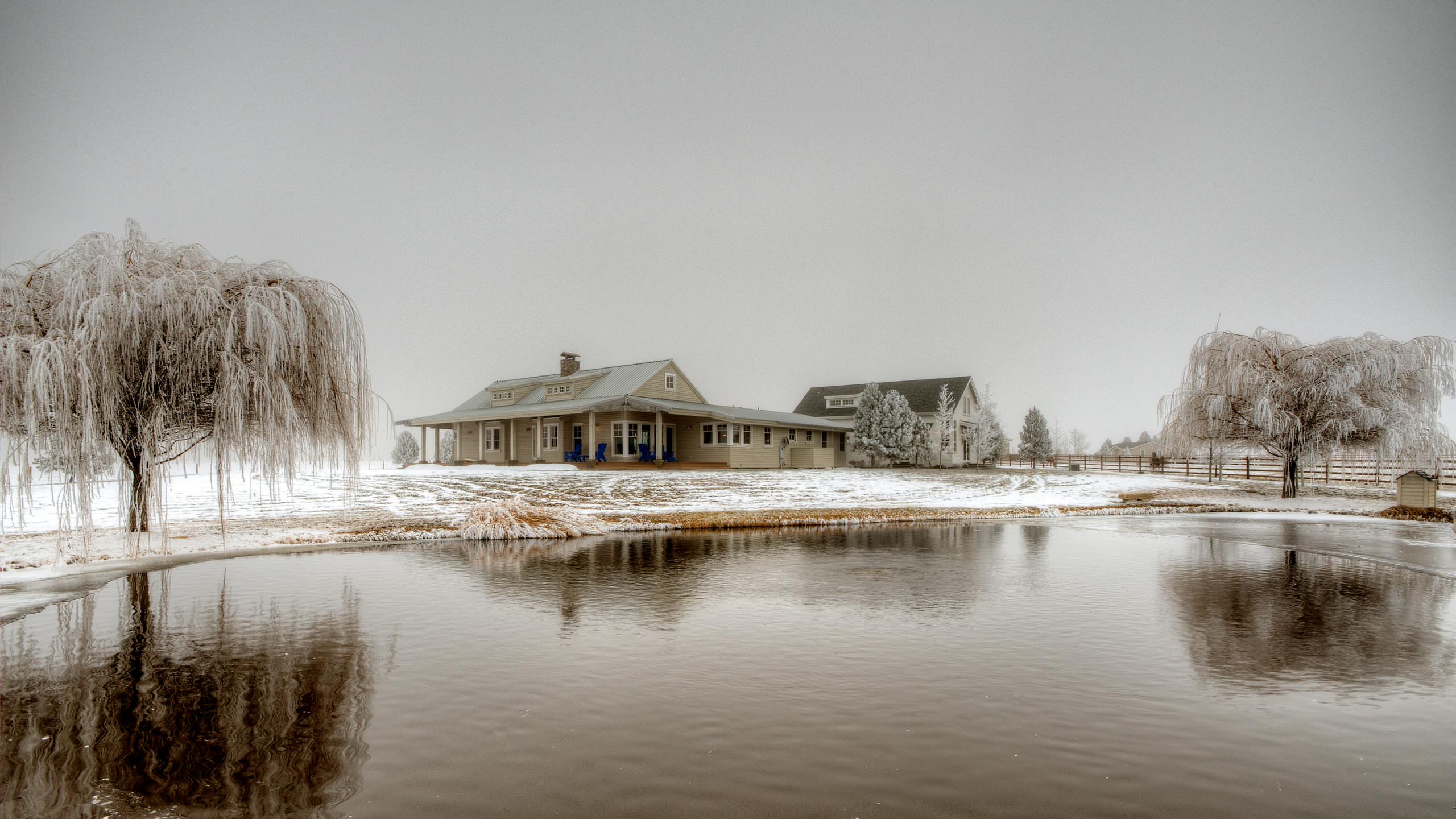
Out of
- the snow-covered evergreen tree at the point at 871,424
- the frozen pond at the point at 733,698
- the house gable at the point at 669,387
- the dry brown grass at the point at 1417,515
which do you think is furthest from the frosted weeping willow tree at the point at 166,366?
the snow-covered evergreen tree at the point at 871,424

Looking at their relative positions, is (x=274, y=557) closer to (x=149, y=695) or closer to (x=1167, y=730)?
(x=149, y=695)

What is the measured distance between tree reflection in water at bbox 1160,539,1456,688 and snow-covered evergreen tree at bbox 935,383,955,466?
40.8m

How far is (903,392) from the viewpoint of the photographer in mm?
59469

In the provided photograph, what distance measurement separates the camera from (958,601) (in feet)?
31.0

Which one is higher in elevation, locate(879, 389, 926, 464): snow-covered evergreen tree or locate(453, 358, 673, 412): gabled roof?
locate(453, 358, 673, 412): gabled roof

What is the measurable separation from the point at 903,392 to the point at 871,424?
1182 centimetres

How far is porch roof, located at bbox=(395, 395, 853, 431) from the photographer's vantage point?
3416 cm

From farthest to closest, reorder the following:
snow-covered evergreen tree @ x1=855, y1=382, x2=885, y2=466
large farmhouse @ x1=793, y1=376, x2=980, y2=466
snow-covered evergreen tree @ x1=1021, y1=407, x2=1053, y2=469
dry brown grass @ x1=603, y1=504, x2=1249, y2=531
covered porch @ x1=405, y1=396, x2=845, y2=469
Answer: snow-covered evergreen tree @ x1=1021, y1=407, x2=1053, y2=469
large farmhouse @ x1=793, y1=376, x2=980, y2=466
snow-covered evergreen tree @ x1=855, y1=382, x2=885, y2=466
covered porch @ x1=405, y1=396, x2=845, y2=469
dry brown grass @ x1=603, y1=504, x2=1249, y2=531

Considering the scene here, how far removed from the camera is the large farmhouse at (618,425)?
122ft

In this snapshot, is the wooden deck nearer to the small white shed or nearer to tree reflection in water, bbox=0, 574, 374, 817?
the small white shed

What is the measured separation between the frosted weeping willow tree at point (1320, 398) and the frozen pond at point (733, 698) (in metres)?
18.2

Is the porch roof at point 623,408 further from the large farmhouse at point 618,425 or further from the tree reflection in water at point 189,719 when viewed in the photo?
the tree reflection in water at point 189,719

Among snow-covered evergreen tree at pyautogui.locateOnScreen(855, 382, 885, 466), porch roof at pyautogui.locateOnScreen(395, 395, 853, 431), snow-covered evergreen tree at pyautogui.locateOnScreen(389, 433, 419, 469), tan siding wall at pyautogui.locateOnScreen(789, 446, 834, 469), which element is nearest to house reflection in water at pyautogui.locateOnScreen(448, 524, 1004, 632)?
porch roof at pyautogui.locateOnScreen(395, 395, 853, 431)

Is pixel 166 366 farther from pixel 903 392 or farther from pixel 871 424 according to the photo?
pixel 903 392
